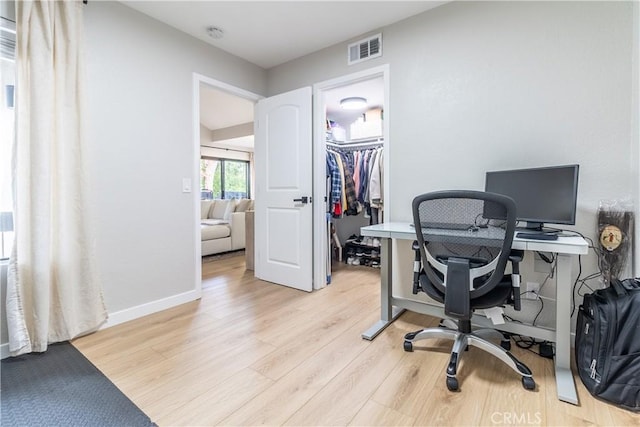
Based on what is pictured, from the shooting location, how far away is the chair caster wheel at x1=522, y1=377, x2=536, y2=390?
1440mm

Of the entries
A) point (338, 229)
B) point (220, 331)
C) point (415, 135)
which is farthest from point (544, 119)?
point (338, 229)

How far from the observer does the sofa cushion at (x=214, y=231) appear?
174 inches

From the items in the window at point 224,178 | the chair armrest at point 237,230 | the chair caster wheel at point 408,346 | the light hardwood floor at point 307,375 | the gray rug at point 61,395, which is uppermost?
the window at point 224,178

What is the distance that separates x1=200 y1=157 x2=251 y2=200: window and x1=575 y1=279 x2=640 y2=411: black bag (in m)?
6.79

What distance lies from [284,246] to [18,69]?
2336 mm

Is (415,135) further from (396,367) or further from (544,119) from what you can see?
(396,367)

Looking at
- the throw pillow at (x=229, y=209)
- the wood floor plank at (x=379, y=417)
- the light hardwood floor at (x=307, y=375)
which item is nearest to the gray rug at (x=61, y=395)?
the light hardwood floor at (x=307, y=375)

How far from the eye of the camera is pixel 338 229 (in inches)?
175

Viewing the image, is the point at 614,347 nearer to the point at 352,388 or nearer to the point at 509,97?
the point at 352,388

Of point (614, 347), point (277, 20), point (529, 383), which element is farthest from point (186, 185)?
point (614, 347)

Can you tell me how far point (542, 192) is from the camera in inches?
68.0

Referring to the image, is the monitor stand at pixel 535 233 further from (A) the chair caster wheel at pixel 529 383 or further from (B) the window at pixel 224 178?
→ (B) the window at pixel 224 178

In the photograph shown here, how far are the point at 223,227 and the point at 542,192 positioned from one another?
4135 millimetres

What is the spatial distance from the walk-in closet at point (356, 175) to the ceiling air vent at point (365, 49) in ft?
2.05
